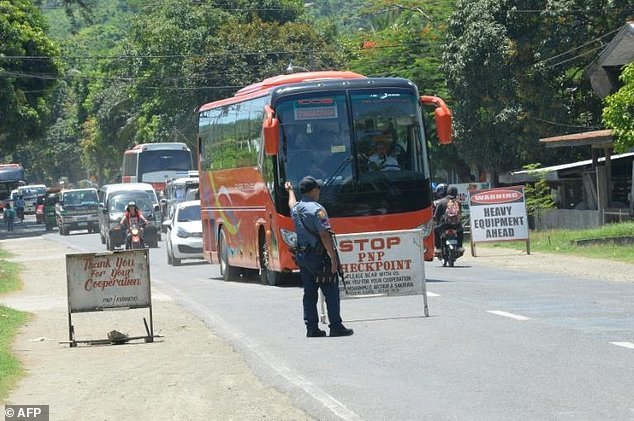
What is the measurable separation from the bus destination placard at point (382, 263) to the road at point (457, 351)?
444 mm

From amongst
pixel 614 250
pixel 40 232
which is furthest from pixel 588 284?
pixel 40 232

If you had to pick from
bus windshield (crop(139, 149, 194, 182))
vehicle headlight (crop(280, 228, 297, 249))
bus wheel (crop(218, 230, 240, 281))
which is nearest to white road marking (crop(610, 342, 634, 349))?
vehicle headlight (crop(280, 228, 297, 249))

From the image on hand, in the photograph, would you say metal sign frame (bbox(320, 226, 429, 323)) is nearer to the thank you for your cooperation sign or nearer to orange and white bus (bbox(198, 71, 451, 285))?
the thank you for your cooperation sign

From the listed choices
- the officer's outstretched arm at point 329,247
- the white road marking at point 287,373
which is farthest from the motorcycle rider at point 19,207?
the officer's outstretched arm at point 329,247

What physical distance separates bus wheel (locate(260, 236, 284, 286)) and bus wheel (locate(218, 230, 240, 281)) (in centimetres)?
295

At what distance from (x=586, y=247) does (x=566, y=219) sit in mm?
11890

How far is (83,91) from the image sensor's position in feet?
360

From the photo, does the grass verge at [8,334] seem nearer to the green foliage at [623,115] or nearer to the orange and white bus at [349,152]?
the orange and white bus at [349,152]

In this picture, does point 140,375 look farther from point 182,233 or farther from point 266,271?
point 182,233

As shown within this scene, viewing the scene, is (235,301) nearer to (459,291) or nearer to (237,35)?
(459,291)

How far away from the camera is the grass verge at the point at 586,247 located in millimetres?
29752

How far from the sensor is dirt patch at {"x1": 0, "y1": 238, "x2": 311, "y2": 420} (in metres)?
10.6

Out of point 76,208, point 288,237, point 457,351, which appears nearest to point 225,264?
point 288,237

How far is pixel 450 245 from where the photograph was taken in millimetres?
28891
